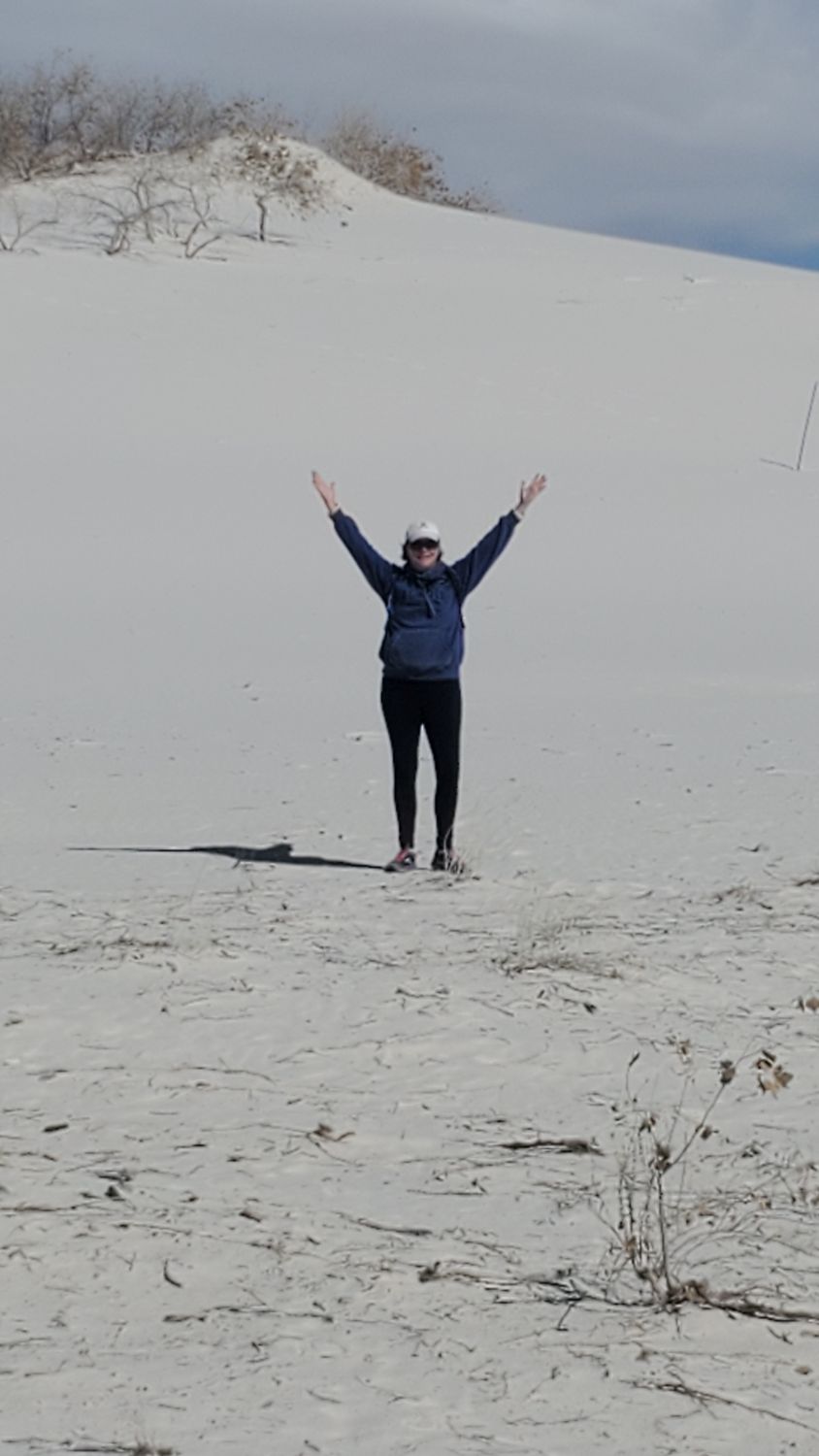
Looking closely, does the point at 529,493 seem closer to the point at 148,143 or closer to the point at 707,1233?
the point at 707,1233

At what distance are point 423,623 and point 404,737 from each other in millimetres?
574

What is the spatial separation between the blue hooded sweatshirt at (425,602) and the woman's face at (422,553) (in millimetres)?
30

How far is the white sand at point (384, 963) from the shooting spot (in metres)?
3.33

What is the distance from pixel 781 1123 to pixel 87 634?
1443cm

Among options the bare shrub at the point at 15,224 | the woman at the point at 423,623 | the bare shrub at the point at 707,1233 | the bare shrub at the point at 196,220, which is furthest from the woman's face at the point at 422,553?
the bare shrub at the point at 196,220

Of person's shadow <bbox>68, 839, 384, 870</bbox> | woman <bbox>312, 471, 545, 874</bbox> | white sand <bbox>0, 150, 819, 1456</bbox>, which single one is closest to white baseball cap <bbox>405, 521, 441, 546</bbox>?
woman <bbox>312, 471, 545, 874</bbox>

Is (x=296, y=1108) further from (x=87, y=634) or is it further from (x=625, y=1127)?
(x=87, y=634)

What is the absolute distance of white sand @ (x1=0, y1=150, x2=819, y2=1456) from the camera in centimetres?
333

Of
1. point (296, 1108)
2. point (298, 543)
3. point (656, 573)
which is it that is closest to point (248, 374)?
point (298, 543)

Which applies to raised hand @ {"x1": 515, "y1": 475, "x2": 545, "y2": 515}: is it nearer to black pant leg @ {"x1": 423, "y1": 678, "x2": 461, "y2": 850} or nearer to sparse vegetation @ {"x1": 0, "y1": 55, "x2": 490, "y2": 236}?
black pant leg @ {"x1": 423, "y1": 678, "x2": 461, "y2": 850}

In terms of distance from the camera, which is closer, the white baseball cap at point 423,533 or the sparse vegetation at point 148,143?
the white baseball cap at point 423,533

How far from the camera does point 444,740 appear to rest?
8.23 metres

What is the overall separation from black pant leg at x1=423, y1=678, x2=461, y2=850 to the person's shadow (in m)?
0.50

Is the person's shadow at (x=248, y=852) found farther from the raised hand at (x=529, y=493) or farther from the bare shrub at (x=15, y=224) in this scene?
the bare shrub at (x=15, y=224)
